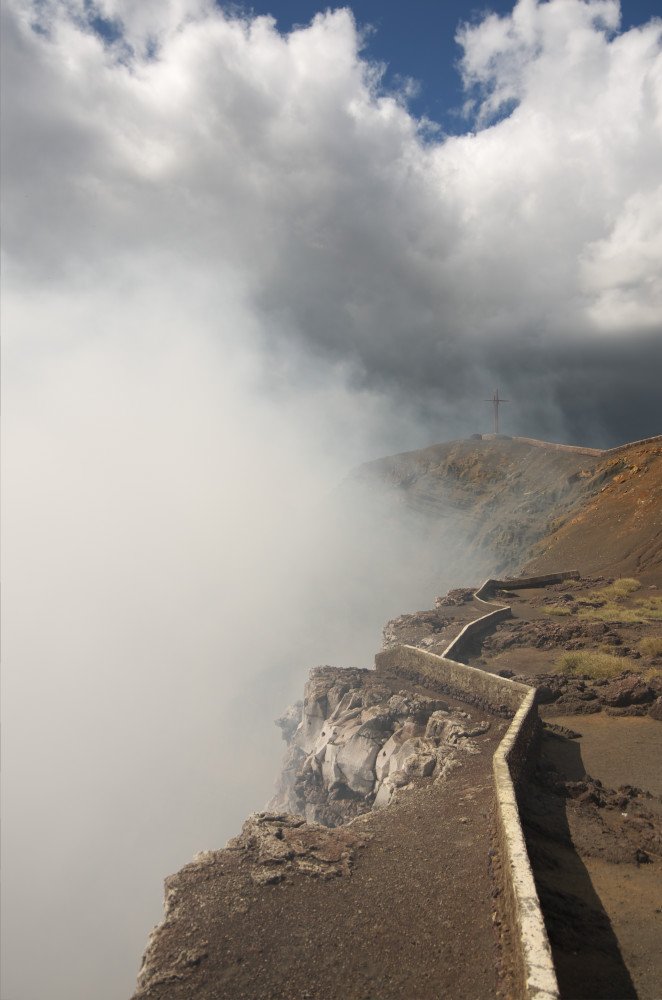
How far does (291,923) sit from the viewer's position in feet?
31.5

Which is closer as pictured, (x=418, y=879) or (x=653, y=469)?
(x=418, y=879)

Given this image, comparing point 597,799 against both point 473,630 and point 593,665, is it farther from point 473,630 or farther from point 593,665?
point 473,630

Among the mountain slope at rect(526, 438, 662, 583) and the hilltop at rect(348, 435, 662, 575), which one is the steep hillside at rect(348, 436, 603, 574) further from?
the mountain slope at rect(526, 438, 662, 583)

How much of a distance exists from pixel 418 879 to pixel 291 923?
2.58 m

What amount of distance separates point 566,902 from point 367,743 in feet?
40.7

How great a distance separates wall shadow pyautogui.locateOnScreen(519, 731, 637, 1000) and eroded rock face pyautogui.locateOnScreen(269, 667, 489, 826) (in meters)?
3.02

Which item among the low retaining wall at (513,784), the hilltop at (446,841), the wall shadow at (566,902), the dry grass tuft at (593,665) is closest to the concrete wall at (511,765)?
the low retaining wall at (513,784)

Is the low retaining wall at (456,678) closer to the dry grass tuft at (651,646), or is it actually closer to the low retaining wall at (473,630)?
the low retaining wall at (473,630)

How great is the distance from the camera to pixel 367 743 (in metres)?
20.6

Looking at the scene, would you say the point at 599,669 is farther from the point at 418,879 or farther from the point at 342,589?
the point at 342,589

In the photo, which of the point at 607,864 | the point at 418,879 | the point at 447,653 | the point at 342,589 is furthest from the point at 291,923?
the point at 342,589

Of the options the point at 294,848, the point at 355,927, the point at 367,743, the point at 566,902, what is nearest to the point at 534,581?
the point at 367,743

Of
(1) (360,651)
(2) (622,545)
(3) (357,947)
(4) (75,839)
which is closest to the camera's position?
(3) (357,947)

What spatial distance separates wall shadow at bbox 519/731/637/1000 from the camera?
730 cm
